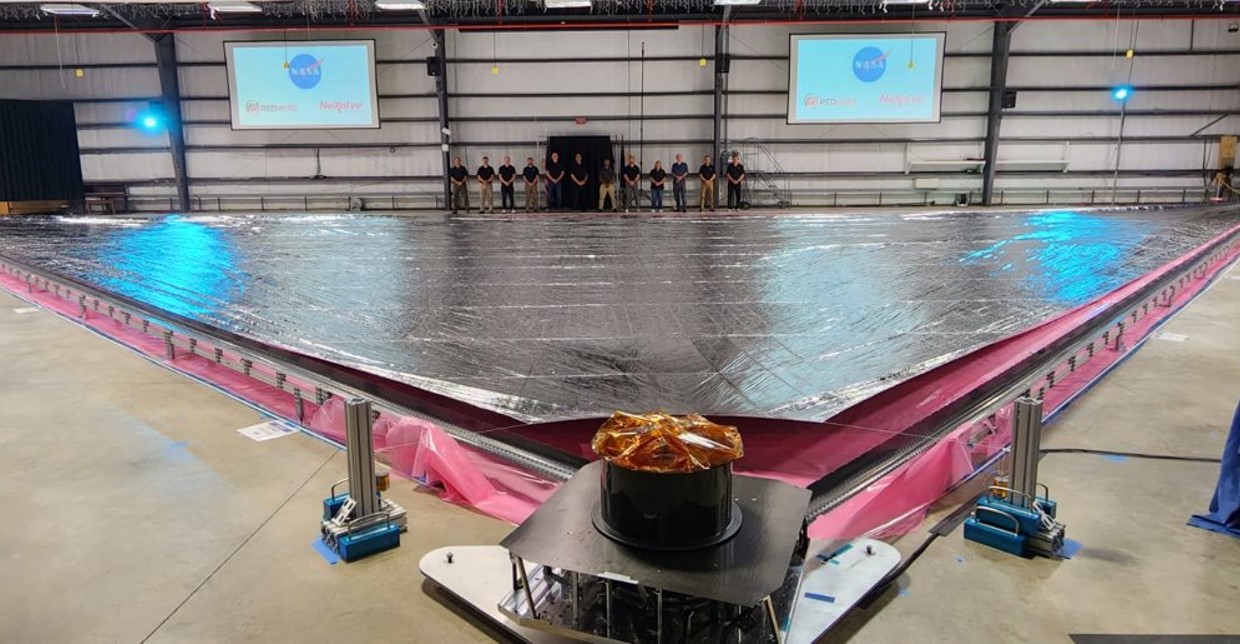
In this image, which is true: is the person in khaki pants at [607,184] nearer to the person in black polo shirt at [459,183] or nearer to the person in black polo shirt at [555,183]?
the person in black polo shirt at [555,183]

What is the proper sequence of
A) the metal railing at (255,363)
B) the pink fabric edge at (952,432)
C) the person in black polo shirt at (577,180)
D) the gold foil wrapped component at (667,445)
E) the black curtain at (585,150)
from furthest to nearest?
the black curtain at (585,150) → the person in black polo shirt at (577,180) → the metal railing at (255,363) → the pink fabric edge at (952,432) → the gold foil wrapped component at (667,445)

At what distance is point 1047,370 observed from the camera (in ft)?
11.1

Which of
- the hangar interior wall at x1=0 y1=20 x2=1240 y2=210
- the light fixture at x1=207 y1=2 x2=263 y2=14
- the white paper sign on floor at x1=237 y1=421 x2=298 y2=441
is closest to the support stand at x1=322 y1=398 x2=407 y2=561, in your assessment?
the white paper sign on floor at x1=237 y1=421 x2=298 y2=441

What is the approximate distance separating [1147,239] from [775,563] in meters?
8.41

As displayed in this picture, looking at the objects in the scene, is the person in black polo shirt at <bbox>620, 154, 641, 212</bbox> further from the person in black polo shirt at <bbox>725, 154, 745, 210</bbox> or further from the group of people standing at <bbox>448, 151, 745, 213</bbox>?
the person in black polo shirt at <bbox>725, 154, 745, 210</bbox>

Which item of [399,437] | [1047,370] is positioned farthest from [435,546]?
[1047,370]

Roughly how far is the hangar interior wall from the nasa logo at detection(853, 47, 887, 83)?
79cm

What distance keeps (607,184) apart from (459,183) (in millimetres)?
3158

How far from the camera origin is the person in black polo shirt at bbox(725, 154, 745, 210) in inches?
627

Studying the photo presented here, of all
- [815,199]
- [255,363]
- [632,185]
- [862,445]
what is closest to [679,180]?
[632,185]

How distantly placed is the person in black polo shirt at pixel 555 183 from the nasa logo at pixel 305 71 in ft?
17.2

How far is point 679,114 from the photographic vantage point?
651 inches

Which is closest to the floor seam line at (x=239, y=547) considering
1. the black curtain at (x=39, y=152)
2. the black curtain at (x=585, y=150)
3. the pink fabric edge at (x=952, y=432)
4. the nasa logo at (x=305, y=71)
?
the pink fabric edge at (x=952, y=432)

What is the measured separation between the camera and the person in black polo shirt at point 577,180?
16.4 m
